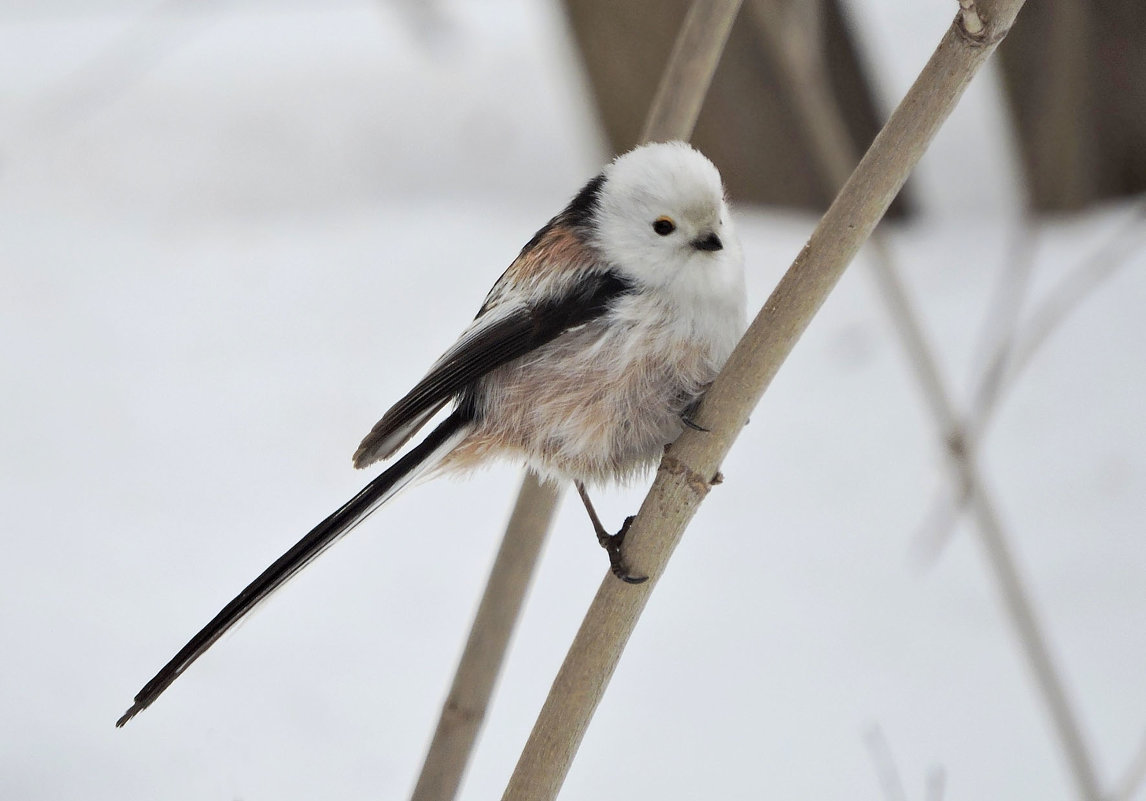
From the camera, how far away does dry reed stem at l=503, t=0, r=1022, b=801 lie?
3.13ft

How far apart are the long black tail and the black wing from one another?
8 cm

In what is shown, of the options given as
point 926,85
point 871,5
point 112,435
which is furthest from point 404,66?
point 926,85

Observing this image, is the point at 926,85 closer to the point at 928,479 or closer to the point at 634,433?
the point at 634,433

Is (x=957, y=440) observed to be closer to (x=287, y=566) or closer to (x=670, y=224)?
(x=670, y=224)

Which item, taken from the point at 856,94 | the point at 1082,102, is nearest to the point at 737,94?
the point at 856,94

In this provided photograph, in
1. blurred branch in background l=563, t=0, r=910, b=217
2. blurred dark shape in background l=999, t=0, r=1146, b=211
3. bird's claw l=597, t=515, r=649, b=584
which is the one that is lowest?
bird's claw l=597, t=515, r=649, b=584

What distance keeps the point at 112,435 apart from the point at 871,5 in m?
2.93

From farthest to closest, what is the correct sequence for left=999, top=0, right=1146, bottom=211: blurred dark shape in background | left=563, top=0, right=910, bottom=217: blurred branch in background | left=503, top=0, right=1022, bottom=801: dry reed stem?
left=563, top=0, right=910, bottom=217: blurred branch in background < left=999, top=0, right=1146, bottom=211: blurred dark shape in background < left=503, top=0, right=1022, bottom=801: dry reed stem

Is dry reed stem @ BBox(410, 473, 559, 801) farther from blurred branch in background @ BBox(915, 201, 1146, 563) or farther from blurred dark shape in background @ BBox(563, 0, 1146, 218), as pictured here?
blurred dark shape in background @ BBox(563, 0, 1146, 218)

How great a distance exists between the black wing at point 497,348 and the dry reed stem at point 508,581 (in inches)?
7.8

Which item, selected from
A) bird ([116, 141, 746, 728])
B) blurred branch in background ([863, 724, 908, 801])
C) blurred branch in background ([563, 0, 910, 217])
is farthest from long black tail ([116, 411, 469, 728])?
blurred branch in background ([563, 0, 910, 217])

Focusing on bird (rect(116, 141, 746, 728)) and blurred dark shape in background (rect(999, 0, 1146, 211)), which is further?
blurred dark shape in background (rect(999, 0, 1146, 211))

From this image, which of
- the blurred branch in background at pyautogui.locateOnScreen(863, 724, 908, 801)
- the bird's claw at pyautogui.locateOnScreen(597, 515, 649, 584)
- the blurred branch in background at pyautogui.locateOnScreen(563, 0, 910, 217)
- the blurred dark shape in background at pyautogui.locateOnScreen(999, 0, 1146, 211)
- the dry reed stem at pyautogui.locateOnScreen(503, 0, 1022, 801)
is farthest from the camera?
the blurred branch in background at pyautogui.locateOnScreen(563, 0, 910, 217)

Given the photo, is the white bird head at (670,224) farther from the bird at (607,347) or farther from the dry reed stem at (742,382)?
the dry reed stem at (742,382)
